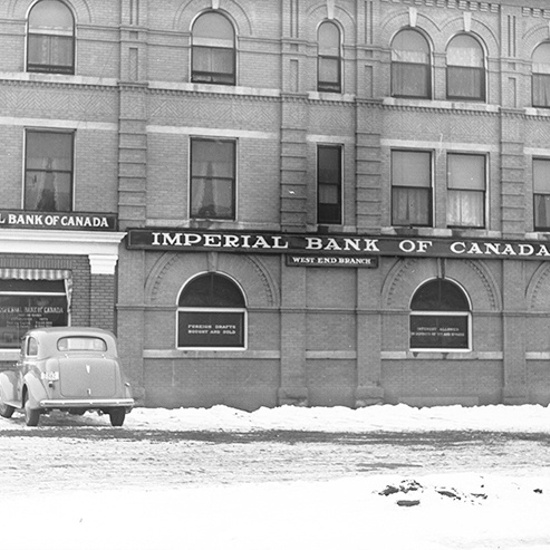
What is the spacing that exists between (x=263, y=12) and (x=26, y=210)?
7.41 metres

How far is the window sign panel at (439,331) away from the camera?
25141 mm

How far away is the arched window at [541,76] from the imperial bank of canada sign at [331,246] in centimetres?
378

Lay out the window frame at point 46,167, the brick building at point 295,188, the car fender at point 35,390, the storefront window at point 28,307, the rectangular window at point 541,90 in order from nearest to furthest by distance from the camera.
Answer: the car fender at point 35,390, the storefront window at point 28,307, the window frame at point 46,167, the brick building at point 295,188, the rectangular window at point 541,90

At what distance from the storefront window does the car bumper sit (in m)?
4.95

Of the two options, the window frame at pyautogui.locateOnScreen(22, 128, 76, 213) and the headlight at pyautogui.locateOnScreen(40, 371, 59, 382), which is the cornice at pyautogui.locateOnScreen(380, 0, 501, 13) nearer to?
the window frame at pyautogui.locateOnScreen(22, 128, 76, 213)

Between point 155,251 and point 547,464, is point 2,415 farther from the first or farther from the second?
point 547,464

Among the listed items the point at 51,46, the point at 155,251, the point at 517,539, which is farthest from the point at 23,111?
the point at 517,539

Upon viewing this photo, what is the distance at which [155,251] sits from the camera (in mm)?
23609

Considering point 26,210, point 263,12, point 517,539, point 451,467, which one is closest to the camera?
point 517,539

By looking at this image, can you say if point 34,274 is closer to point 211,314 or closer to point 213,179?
point 211,314

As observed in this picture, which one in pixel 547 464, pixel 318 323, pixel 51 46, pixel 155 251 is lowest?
pixel 547 464

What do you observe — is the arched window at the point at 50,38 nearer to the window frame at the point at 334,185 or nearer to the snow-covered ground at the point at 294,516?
the window frame at the point at 334,185

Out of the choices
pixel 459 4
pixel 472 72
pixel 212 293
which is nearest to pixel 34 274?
pixel 212 293

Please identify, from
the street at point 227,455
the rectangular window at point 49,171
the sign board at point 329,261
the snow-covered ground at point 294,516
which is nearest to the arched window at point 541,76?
the sign board at point 329,261
